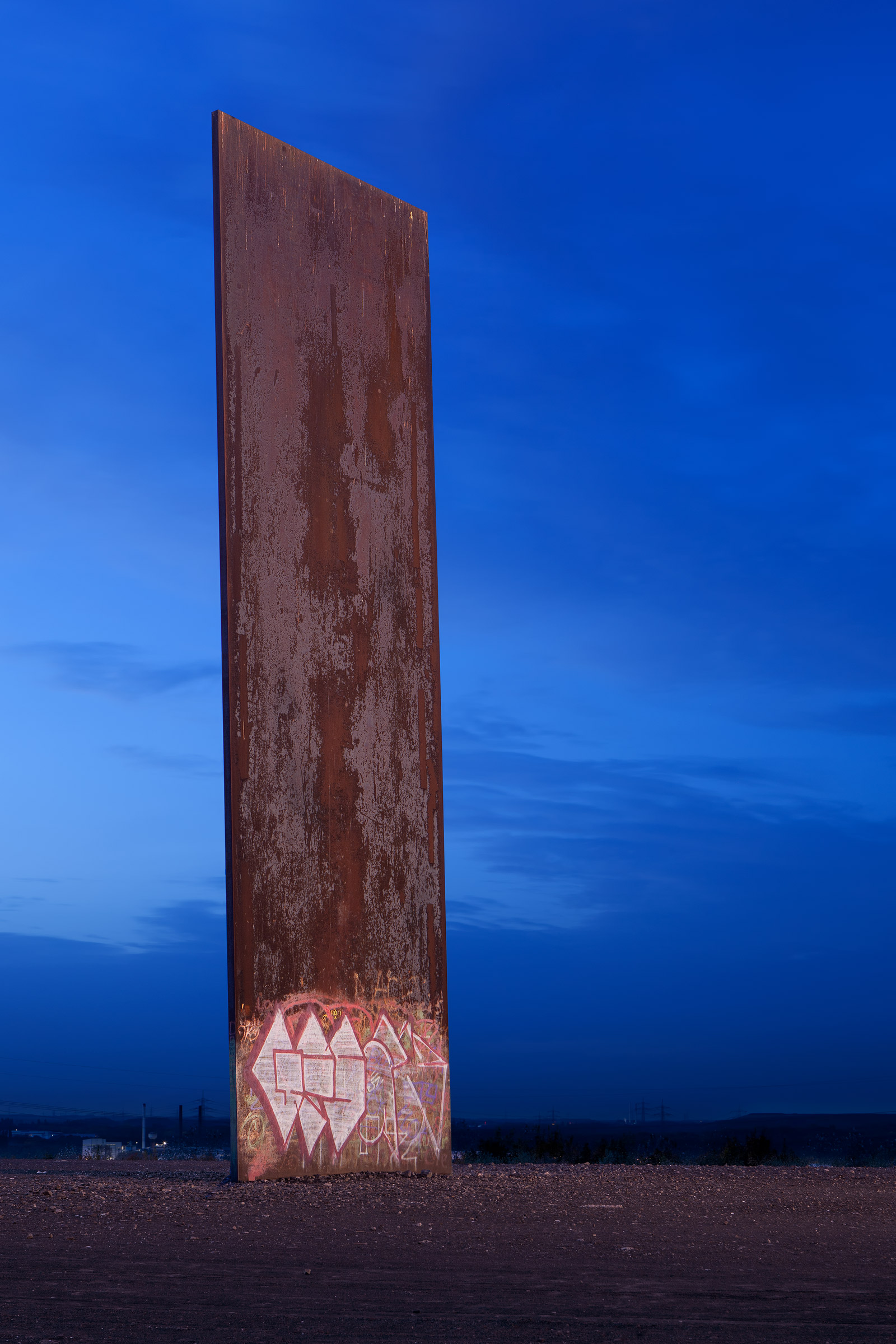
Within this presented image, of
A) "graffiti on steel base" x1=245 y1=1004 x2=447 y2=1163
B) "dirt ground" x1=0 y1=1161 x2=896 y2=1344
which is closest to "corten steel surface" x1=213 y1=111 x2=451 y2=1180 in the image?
"graffiti on steel base" x1=245 y1=1004 x2=447 y2=1163

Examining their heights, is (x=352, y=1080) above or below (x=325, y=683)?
below

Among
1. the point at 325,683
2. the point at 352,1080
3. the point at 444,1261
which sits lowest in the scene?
the point at 444,1261

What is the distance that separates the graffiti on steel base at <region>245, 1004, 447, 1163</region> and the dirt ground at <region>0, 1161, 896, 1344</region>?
0.71 metres

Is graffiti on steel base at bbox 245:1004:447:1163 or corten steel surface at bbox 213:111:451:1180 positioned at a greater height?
corten steel surface at bbox 213:111:451:1180

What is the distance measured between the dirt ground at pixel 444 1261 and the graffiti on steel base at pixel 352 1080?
0.71m

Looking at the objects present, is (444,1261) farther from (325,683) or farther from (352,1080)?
(325,683)

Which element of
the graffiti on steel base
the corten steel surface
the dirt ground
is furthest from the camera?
the corten steel surface

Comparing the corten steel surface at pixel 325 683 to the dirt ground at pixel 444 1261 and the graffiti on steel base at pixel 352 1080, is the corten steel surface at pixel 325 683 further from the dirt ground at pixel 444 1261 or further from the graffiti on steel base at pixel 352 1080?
the dirt ground at pixel 444 1261

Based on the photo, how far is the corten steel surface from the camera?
15.1 meters

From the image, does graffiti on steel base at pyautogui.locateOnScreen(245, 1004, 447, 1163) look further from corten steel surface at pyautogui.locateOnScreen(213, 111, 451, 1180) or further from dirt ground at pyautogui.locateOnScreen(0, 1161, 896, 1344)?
dirt ground at pyautogui.locateOnScreen(0, 1161, 896, 1344)

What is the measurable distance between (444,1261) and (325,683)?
27.5 feet

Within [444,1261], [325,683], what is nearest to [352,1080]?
[325,683]

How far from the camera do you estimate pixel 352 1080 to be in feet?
51.5

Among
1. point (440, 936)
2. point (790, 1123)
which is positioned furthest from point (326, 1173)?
point (790, 1123)
